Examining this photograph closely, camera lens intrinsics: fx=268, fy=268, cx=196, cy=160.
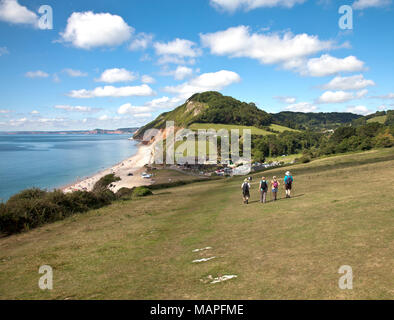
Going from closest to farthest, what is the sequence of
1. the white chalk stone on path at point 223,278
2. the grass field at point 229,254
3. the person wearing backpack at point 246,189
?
1. the grass field at point 229,254
2. the white chalk stone on path at point 223,278
3. the person wearing backpack at point 246,189

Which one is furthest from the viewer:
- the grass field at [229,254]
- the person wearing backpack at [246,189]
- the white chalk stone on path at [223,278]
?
the person wearing backpack at [246,189]

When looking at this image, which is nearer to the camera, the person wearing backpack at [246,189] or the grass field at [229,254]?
the grass field at [229,254]

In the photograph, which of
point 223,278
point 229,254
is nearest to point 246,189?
point 229,254

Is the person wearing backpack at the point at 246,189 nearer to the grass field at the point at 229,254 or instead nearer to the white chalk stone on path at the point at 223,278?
the grass field at the point at 229,254

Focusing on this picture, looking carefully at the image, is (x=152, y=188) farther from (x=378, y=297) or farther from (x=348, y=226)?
(x=378, y=297)

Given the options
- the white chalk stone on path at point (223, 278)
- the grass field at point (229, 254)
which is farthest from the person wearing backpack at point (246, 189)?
the white chalk stone on path at point (223, 278)

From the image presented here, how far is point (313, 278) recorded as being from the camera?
7.39 meters

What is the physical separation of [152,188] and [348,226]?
4041 cm

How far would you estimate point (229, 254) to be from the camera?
10383mm

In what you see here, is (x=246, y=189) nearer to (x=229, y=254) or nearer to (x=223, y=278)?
(x=229, y=254)

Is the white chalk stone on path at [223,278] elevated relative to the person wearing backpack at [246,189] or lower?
lower

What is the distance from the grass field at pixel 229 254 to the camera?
7.39 meters

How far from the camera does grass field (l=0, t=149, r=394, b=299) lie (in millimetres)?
7391
